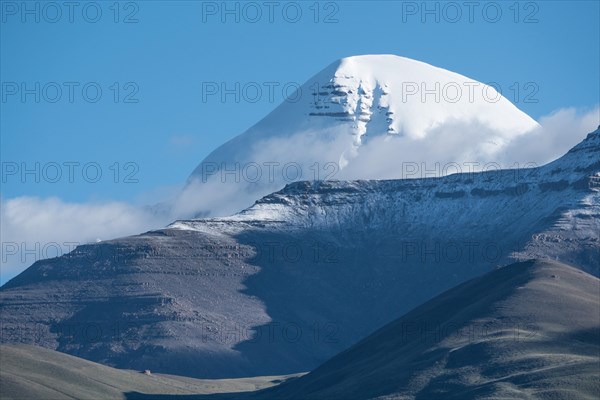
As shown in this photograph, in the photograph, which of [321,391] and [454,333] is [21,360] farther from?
[454,333]

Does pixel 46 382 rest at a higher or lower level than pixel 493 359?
lower

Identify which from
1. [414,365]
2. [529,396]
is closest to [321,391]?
[414,365]

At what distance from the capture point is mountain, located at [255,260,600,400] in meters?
157

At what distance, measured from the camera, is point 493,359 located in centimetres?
17000

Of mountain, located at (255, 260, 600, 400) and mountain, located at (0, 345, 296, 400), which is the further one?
mountain, located at (0, 345, 296, 400)

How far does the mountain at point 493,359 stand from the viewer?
15725 centimetres

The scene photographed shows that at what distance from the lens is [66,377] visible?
191 m

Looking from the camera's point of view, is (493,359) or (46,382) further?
(46,382)

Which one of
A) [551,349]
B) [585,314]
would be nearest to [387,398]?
[551,349]

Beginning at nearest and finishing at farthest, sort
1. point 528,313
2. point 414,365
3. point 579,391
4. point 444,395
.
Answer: point 579,391
point 444,395
point 414,365
point 528,313

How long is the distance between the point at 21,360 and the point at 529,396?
69.7 m

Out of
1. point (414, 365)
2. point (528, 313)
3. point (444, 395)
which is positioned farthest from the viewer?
point (528, 313)

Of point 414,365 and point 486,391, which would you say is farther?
point 414,365

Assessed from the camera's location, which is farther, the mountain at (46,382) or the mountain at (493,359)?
the mountain at (46,382)
